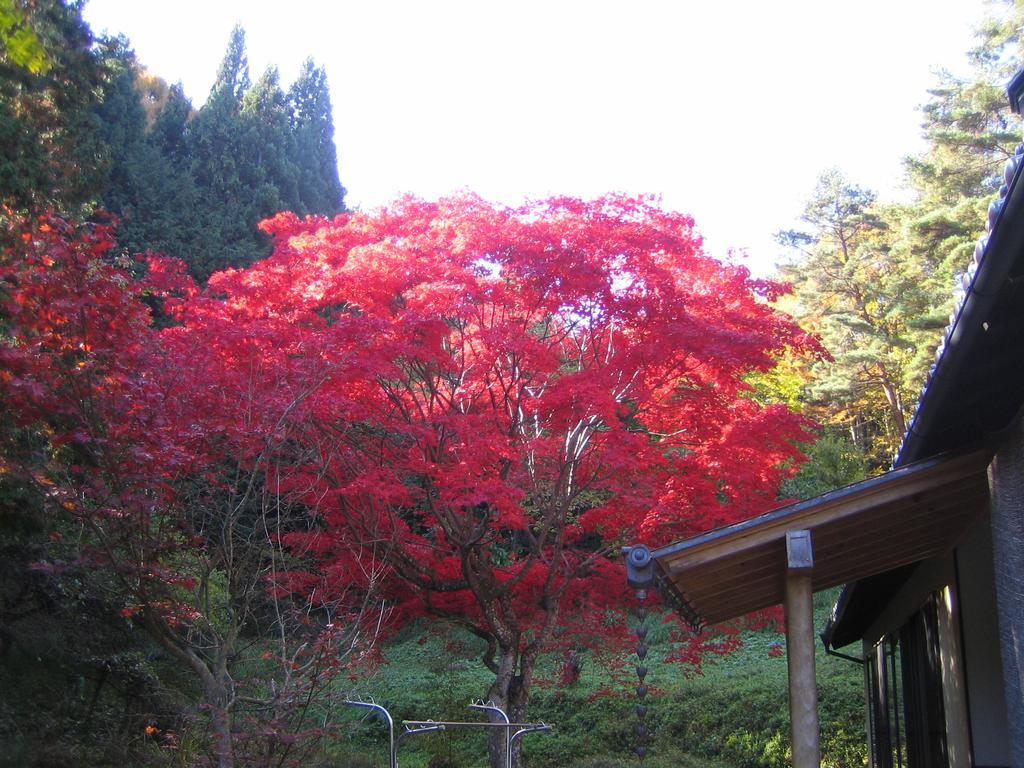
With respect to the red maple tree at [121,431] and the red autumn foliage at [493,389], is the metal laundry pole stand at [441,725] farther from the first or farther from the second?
the red autumn foliage at [493,389]

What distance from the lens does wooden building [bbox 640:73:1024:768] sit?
12.9ft

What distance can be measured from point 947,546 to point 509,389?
204 inches

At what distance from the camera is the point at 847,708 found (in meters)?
15.0

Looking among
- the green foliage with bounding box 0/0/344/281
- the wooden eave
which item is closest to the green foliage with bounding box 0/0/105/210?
the green foliage with bounding box 0/0/344/281

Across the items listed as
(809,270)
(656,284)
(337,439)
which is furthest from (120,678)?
(809,270)

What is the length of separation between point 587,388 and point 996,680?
16.2 ft

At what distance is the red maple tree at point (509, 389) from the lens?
10.1m

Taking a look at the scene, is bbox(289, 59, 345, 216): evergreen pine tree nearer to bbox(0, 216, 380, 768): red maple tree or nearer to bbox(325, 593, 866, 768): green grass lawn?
bbox(325, 593, 866, 768): green grass lawn

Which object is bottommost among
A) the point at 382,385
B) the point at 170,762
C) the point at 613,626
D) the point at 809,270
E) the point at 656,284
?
the point at 170,762

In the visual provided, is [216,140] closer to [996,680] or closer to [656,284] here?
[656,284]

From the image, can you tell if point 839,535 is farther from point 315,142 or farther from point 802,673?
point 315,142

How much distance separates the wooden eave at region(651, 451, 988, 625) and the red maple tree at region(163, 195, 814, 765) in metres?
3.43

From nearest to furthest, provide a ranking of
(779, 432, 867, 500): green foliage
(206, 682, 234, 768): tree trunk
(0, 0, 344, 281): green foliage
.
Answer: (206, 682, 234, 768): tree trunk, (0, 0, 344, 281): green foliage, (779, 432, 867, 500): green foliage

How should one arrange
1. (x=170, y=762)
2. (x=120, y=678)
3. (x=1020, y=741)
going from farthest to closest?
(x=120, y=678), (x=170, y=762), (x=1020, y=741)
